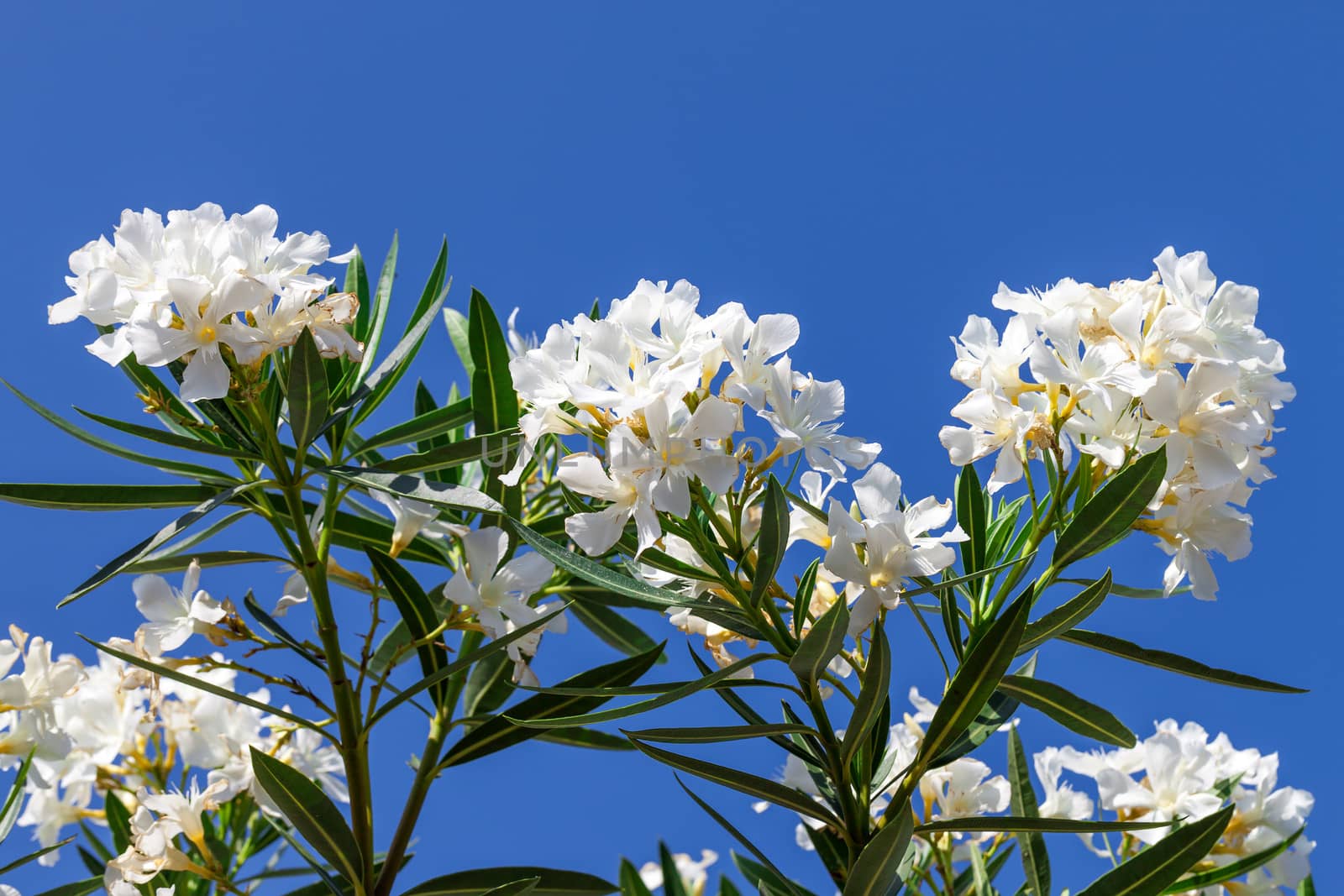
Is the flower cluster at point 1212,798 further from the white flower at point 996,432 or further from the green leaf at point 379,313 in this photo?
the green leaf at point 379,313

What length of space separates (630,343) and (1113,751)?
133 cm

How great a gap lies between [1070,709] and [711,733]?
1.90 ft

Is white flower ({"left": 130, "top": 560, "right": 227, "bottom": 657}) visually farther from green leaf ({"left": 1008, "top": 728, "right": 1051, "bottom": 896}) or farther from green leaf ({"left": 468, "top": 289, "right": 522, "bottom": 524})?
green leaf ({"left": 1008, "top": 728, "right": 1051, "bottom": 896})

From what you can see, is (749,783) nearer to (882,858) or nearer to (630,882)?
(882,858)

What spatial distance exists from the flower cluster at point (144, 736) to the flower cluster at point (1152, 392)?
1.10 metres

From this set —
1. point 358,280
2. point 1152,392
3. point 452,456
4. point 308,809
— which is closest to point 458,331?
point 358,280

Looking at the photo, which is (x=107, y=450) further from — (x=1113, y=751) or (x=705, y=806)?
(x=1113, y=751)

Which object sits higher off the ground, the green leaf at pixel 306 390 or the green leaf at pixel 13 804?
the green leaf at pixel 306 390

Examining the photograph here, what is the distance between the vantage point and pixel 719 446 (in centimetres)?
126

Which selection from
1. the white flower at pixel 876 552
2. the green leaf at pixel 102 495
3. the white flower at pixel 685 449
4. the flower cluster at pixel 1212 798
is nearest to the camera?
the white flower at pixel 685 449

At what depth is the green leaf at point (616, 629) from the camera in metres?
2.18

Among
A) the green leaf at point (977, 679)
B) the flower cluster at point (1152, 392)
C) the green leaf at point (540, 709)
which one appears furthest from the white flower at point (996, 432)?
the green leaf at point (540, 709)

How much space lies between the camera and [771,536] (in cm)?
131

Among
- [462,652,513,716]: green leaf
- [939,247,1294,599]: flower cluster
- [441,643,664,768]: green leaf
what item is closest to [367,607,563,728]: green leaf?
[441,643,664,768]: green leaf
